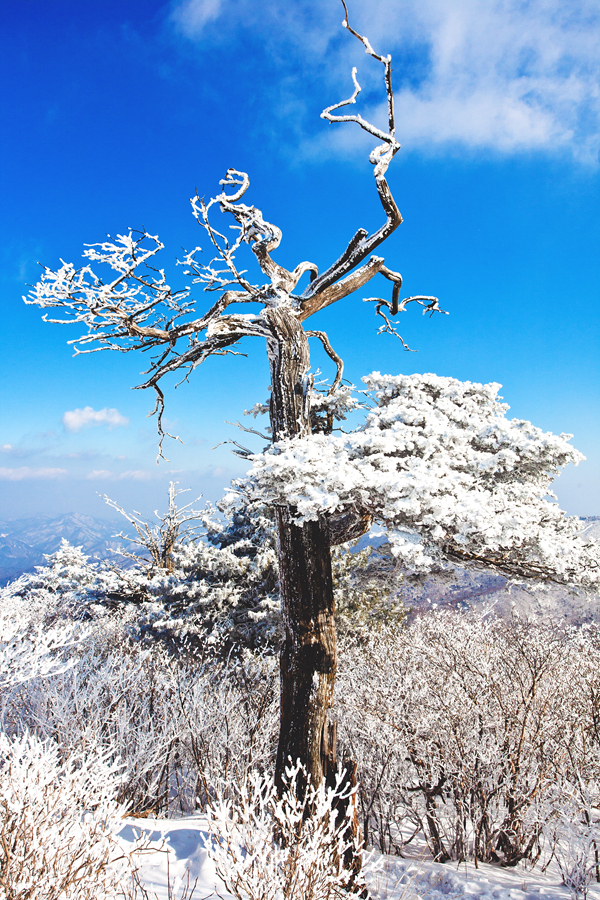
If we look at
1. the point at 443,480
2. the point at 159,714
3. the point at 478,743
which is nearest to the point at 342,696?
the point at 478,743

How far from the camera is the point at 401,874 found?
4.60 metres

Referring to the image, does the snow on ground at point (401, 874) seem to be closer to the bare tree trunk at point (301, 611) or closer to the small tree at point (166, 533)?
the bare tree trunk at point (301, 611)

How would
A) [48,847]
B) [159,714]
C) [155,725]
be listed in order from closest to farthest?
1. [48,847]
2. [155,725]
3. [159,714]

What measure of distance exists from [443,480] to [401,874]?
4.31 meters

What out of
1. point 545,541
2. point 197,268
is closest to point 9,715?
point 197,268

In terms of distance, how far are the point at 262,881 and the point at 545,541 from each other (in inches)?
151

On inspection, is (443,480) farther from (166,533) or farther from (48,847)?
(166,533)

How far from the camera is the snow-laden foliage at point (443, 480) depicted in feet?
13.5

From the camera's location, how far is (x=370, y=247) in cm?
598

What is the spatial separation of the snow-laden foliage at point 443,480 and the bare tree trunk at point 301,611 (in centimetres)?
78

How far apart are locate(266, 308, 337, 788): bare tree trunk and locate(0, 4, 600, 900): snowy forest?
28 millimetres

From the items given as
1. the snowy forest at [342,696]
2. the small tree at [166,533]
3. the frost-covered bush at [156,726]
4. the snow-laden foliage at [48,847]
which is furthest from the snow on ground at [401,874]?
the small tree at [166,533]

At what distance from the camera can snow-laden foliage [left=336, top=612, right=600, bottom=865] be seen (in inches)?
253

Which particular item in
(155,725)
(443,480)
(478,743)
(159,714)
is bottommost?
(155,725)
